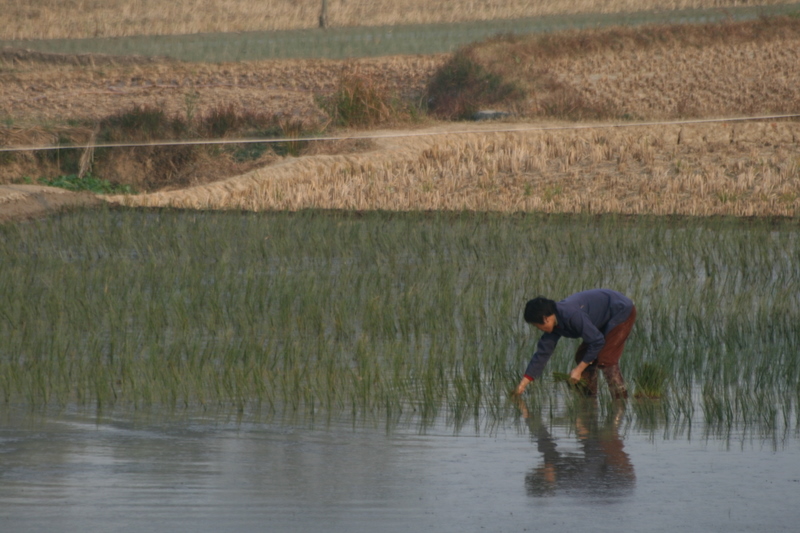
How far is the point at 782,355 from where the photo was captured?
7156 mm

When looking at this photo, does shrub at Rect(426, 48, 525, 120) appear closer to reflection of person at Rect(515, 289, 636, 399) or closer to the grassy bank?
the grassy bank

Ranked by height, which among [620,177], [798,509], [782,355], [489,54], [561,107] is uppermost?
[489,54]

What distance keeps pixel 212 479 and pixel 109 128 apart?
14.9 m

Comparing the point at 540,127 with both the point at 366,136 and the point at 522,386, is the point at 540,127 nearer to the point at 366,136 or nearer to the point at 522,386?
the point at 366,136

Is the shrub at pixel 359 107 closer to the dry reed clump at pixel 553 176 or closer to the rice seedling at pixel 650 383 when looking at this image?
the dry reed clump at pixel 553 176

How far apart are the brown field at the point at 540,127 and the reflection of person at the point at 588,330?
856 centimetres

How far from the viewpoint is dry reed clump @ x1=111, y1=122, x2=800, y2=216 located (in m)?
14.9

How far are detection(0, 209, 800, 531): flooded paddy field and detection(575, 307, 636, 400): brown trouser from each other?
0.10 meters

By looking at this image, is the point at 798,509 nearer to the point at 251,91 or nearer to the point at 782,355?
the point at 782,355

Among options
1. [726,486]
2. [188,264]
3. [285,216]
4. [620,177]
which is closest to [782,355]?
[726,486]

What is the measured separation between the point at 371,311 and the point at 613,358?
8.34ft

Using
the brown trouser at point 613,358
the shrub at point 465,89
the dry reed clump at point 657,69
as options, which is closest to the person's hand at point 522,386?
the brown trouser at point 613,358

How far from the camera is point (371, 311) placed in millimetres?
8312

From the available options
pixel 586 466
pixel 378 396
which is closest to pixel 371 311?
pixel 378 396
